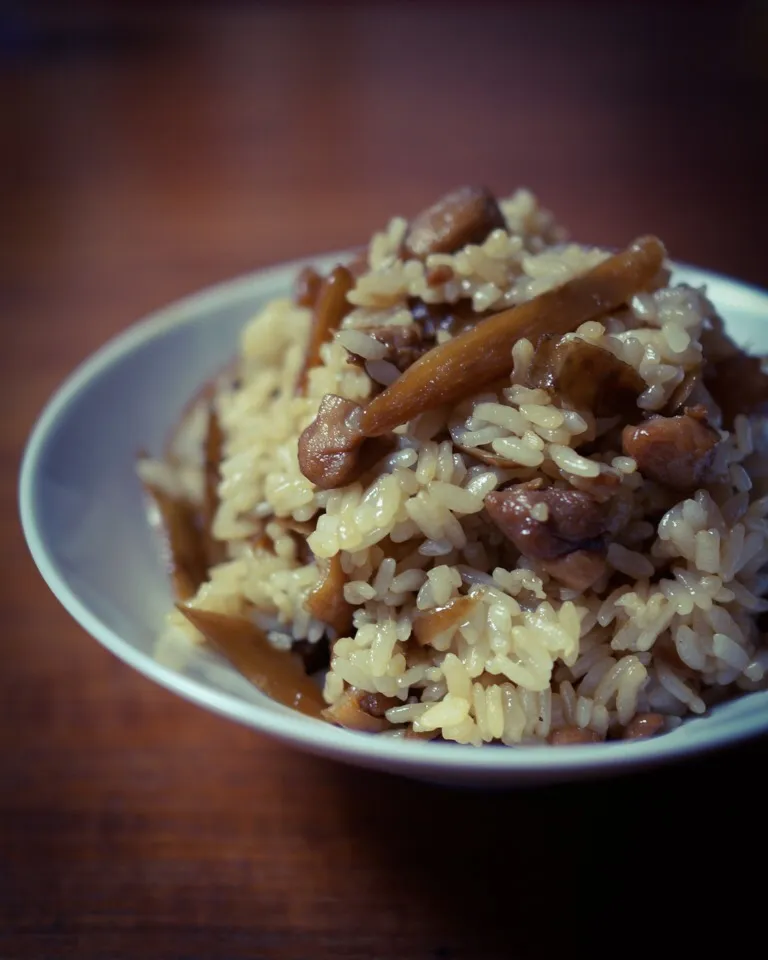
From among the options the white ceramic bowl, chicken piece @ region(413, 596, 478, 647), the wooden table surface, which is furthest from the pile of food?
the wooden table surface

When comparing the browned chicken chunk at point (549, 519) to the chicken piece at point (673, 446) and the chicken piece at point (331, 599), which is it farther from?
the chicken piece at point (331, 599)

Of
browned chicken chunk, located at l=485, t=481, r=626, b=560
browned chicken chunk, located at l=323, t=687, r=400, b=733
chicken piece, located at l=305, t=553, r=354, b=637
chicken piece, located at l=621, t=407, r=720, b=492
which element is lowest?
browned chicken chunk, located at l=323, t=687, r=400, b=733

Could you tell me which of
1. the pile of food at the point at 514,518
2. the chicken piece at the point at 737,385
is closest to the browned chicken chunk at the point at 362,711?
the pile of food at the point at 514,518

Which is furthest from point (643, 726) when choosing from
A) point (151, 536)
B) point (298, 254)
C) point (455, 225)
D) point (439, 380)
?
point (298, 254)

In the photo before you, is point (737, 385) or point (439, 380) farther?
point (737, 385)

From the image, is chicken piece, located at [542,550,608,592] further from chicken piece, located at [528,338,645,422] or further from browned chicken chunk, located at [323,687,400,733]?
browned chicken chunk, located at [323,687,400,733]

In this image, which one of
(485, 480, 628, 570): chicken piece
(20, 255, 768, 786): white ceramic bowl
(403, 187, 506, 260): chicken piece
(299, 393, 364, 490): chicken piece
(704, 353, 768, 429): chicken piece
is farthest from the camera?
(403, 187, 506, 260): chicken piece

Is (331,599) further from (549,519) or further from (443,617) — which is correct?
(549,519)

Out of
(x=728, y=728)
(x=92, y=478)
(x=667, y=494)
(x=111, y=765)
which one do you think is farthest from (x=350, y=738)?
(x=92, y=478)
